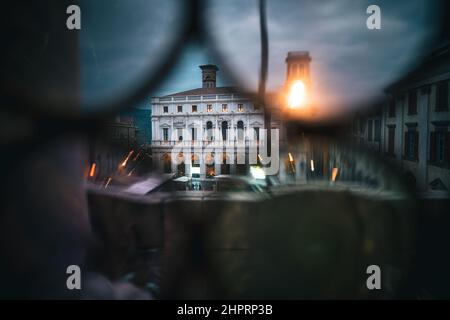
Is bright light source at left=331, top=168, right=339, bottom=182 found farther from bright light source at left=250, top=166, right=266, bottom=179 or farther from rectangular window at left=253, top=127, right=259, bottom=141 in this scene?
rectangular window at left=253, top=127, right=259, bottom=141

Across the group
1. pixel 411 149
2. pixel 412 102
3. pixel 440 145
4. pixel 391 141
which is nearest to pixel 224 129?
pixel 391 141

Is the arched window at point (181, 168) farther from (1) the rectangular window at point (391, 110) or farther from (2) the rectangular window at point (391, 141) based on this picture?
(1) the rectangular window at point (391, 110)

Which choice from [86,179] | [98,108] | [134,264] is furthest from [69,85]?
[134,264]

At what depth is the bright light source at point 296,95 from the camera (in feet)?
5.18

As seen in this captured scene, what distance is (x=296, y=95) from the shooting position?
5.25 feet

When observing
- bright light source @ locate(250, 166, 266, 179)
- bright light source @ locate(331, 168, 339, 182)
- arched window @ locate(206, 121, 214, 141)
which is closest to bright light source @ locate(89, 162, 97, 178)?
arched window @ locate(206, 121, 214, 141)

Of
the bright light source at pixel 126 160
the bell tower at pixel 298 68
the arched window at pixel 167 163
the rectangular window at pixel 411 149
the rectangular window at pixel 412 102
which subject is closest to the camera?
the bell tower at pixel 298 68

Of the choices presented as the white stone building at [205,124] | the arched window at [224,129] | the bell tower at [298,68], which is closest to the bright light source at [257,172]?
the white stone building at [205,124]

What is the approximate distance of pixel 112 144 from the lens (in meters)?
1.59

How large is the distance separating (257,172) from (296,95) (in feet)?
1.99

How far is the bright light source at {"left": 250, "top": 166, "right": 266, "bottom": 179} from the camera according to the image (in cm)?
171

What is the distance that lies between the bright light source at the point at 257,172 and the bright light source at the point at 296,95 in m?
0.50
